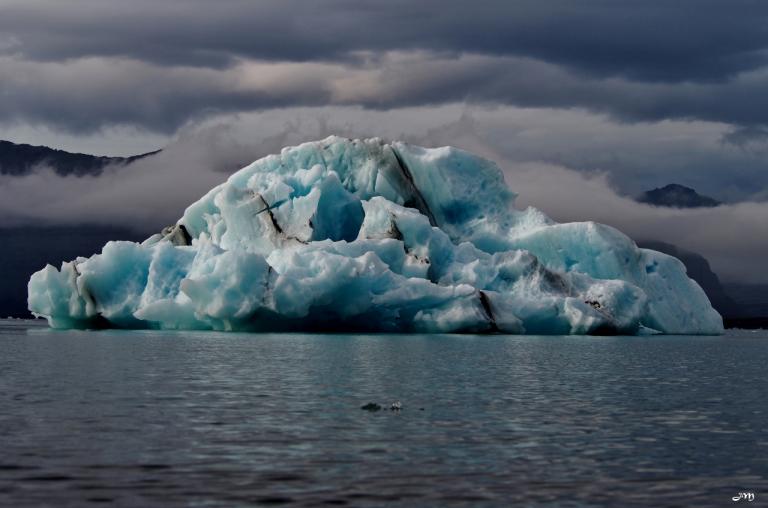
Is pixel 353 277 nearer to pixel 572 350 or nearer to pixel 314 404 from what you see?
pixel 572 350

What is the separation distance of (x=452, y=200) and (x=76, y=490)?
4295cm

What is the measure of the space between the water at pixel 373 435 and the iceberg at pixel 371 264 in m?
14.3

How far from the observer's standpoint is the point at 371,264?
42094 millimetres

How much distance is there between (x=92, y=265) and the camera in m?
45.9

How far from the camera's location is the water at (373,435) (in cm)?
1041

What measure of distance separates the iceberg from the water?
14265 millimetres

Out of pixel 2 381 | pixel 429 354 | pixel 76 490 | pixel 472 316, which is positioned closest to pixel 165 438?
pixel 76 490

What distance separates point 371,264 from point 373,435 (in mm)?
28141
